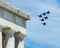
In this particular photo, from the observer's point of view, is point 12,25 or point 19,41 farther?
point 19,41

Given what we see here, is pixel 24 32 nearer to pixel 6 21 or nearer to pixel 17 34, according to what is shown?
pixel 17 34

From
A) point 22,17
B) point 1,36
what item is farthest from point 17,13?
point 1,36

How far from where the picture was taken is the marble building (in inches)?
2184

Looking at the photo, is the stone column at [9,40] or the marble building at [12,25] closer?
the marble building at [12,25]

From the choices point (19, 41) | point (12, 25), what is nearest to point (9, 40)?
point (12, 25)

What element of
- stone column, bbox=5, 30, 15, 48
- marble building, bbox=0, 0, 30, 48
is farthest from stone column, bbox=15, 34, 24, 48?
stone column, bbox=5, 30, 15, 48

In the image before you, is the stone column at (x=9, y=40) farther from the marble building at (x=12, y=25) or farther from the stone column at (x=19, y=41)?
the stone column at (x=19, y=41)

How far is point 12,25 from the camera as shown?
2255 inches

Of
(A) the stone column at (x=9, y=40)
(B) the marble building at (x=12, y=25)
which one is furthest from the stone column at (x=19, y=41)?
(A) the stone column at (x=9, y=40)

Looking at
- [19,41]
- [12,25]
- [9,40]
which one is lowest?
[9,40]

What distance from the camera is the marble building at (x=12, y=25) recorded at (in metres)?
55.5

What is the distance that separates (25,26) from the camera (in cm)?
6056

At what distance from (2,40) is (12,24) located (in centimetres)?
317

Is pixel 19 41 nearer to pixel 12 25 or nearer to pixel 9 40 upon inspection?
pixel 9 40
